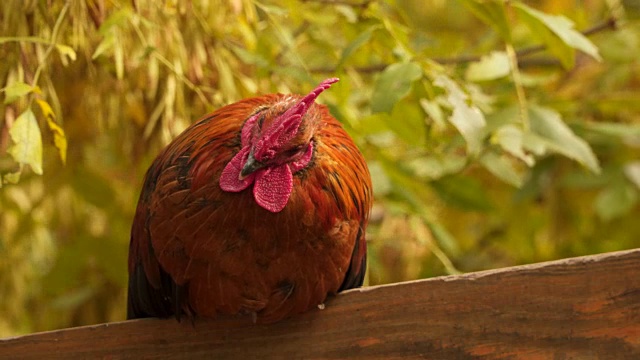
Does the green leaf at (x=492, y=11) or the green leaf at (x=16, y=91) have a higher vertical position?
the green leaf at (x=16, y=91)

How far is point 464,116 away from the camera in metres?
1.42

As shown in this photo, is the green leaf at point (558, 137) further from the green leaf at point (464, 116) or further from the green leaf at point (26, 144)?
the green leaf at point (26, 144)

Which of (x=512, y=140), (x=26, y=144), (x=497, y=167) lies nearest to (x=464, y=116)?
(x=512, y=140)

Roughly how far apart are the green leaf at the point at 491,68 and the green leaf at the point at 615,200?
0.75m

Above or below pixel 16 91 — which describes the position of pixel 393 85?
below

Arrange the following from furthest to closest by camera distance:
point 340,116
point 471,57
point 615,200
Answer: point 615,200
point 471,57
point 340,116

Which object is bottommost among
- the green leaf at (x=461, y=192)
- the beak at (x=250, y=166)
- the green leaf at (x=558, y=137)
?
the green leaf at (x=461, y=192)

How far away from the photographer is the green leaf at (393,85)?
134cm

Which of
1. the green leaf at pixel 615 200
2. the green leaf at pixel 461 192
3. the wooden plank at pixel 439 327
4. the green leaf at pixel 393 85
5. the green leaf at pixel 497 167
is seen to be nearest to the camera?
the wooden plank at pixel 439 327

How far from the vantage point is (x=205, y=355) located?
1193mm

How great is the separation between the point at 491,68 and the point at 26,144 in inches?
35.2

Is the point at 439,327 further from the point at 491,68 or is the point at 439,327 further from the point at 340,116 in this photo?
the point at 491,68

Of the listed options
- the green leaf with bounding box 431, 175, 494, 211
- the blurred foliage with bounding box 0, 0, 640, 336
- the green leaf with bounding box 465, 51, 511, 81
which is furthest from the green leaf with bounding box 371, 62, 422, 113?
the green leaf with bounding box 431, 175, 494, 211

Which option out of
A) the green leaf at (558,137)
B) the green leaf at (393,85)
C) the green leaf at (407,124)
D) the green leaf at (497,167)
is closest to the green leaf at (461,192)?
the green leaf at (497,167)
